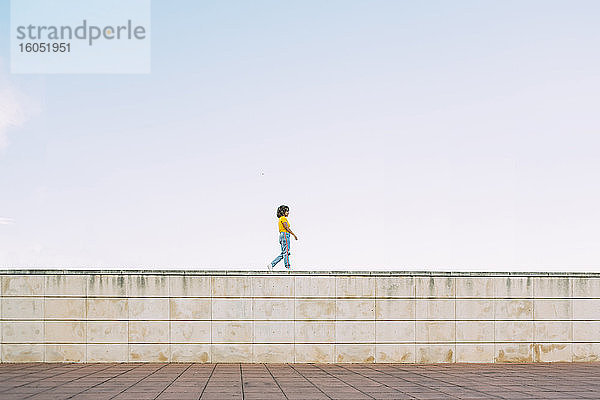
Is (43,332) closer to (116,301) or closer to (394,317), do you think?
(116,301)

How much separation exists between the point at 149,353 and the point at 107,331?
110 centimetres

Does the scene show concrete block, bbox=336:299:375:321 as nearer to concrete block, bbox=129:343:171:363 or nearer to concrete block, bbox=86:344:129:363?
concrete block, bbox=129:343:171:363

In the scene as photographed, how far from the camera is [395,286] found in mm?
15812

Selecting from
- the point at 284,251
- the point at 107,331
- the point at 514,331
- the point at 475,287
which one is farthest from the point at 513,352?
the point at 107,331

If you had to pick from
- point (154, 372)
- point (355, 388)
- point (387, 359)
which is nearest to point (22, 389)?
point (154, 372)

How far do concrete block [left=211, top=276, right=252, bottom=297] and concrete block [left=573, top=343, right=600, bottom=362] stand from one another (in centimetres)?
813

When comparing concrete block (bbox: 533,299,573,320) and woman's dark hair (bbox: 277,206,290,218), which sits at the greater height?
woman's dark hair (bbox: 277,206,290,218)

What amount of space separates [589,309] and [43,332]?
1311cm

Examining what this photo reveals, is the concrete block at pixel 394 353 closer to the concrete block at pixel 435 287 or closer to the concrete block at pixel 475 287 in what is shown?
the concrete block at pixel 435 287

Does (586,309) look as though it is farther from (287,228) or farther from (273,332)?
(273,332)

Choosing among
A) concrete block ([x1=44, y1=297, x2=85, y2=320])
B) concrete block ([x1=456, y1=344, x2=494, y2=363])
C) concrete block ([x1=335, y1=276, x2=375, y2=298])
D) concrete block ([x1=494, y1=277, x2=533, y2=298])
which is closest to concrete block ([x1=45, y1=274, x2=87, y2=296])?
concrete block ([x1=44, y1=297, x2=85, y2=320])

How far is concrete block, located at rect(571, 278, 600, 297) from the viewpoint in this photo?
16391 mm

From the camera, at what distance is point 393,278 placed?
51.9 feet

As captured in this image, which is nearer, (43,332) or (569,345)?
(43,332)
